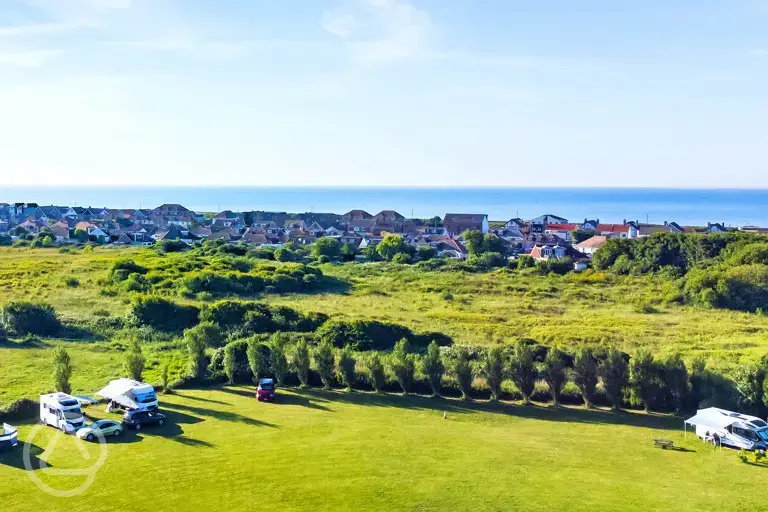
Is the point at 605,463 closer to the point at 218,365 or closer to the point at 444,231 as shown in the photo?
the point at 218,365

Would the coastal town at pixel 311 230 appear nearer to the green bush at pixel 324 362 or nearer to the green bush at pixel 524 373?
the green bush at pixel 524 373

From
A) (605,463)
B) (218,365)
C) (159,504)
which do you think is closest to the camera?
(159,504)

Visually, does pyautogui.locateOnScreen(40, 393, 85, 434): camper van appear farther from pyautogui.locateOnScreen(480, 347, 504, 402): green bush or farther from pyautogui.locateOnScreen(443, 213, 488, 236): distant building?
pyautogui.locateOnScreen(443, 213, 488, 236): distant building

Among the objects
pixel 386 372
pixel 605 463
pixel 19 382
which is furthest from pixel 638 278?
pixel 19 382

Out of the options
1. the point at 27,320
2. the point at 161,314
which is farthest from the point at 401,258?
the point at 27,320

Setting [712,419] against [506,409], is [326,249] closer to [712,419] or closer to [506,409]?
[506,409]

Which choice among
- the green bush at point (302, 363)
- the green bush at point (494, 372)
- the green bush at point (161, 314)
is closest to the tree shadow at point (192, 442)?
the green bush at point (302, 363)
